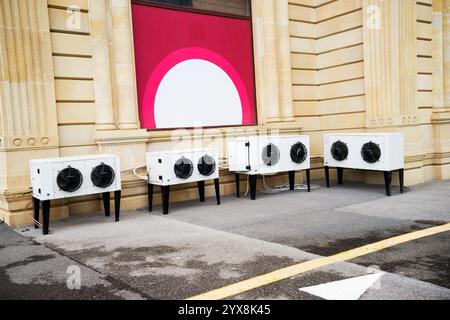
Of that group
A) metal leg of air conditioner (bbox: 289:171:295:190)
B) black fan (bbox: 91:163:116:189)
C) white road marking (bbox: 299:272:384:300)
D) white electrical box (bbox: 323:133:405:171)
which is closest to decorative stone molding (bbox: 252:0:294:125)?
metal leg of air conditioner (bbox: 289:171:295:190)

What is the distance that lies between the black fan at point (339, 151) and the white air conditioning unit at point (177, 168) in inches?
138

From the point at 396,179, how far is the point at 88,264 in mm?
8766

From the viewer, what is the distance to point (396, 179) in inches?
467

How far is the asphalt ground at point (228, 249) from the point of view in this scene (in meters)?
4.89

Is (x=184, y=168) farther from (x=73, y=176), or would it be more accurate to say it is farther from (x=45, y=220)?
(x=45, y=220)

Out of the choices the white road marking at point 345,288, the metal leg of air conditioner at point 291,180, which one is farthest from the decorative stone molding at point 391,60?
the white road marking at point 345,288

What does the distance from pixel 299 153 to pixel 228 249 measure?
5685 millimetres

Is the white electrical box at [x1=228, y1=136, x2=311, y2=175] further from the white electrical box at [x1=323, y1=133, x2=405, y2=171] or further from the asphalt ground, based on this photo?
the asphalt ground

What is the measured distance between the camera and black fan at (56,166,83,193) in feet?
27.3

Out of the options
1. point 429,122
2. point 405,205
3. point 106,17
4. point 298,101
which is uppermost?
point 106,17

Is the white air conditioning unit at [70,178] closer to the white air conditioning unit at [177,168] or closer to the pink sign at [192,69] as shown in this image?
the white air conditioning unit at [177,168]
